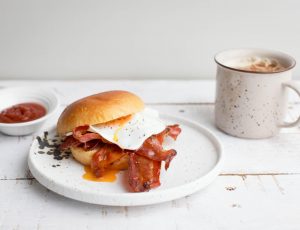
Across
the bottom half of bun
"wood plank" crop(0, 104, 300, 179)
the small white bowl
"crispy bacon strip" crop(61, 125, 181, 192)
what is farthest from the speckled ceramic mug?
the small white bowl

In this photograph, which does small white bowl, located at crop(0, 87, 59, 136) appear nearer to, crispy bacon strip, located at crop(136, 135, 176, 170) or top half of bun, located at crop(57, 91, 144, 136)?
top half of bun, located at crop(57, 91, 144, 136)

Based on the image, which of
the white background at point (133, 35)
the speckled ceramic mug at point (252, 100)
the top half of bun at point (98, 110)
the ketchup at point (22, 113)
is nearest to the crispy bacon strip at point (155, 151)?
the top half of bun at point (98, 110)

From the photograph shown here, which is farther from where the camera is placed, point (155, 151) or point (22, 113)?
point (22, 113)

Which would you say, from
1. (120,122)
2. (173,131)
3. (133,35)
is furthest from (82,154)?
(133,35)

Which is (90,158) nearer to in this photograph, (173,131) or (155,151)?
(155,151)

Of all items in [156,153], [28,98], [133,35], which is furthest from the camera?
[133,35]

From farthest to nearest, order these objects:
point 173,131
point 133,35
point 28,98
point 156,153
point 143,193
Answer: point 133,35, point 28,98, point 173,131, point 156,153, point 143,193
